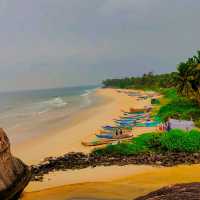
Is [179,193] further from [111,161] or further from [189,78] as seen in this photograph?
[189,78]

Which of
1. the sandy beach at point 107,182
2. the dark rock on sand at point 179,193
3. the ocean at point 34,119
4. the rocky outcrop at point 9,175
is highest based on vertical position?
the dark rock on sand at point 179,193

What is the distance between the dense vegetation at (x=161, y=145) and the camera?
22.2 meters

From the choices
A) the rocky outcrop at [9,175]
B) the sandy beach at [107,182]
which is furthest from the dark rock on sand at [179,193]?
the sandy beach at [107,182]

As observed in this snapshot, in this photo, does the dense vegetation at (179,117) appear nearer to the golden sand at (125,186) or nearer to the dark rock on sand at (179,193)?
the golden sand at (125,186)

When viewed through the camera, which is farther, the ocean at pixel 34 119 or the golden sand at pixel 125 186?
the ocean at pixel 34 119

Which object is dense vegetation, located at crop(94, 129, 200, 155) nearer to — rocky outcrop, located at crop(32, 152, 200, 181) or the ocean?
rocky outcrop, located at crop(32, 152, 200, 181)

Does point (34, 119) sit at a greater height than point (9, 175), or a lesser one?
lesser

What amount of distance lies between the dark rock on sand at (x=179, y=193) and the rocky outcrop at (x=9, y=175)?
6.55 meters

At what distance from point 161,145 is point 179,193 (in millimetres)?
18053

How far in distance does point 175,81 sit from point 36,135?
1619cm

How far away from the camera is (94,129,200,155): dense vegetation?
2219 cm

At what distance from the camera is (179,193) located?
497cm

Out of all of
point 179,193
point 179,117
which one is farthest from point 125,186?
point 179,117

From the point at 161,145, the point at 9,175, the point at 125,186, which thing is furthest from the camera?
the point at 161,145
